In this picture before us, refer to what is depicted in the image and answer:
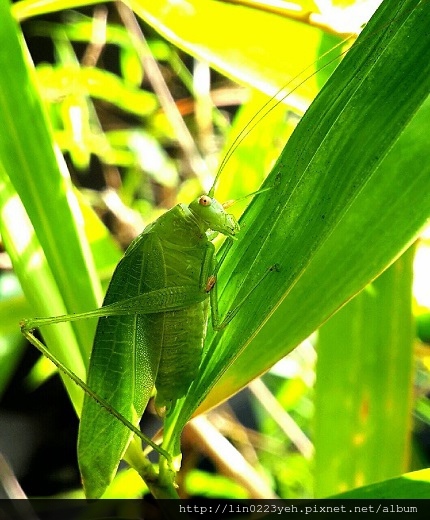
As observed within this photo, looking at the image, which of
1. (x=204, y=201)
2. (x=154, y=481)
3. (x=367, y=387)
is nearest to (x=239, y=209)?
(x=204, y=201)

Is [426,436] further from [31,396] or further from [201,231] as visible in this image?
[31,396]

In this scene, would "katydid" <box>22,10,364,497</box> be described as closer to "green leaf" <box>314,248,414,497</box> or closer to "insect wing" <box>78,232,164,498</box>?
"insect wing" <box>78,232,164,498</box>

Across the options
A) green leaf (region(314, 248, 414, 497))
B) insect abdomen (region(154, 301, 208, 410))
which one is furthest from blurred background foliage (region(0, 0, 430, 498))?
insect abdomen (region(154, 301, 208, 410))

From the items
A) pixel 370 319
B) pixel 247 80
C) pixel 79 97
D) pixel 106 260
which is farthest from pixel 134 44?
pixel 370 319

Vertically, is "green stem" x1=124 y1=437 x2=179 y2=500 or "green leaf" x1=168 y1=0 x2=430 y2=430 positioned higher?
"green leaf" x1=168 y1=0 x2=430 y2=430

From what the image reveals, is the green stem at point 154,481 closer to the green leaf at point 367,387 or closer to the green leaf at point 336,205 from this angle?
the green leaf at point 336,205

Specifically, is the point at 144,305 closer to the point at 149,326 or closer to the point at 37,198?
the point at 149,326

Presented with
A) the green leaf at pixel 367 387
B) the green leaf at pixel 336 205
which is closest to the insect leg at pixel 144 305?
the green leaf at pixel 336 205
